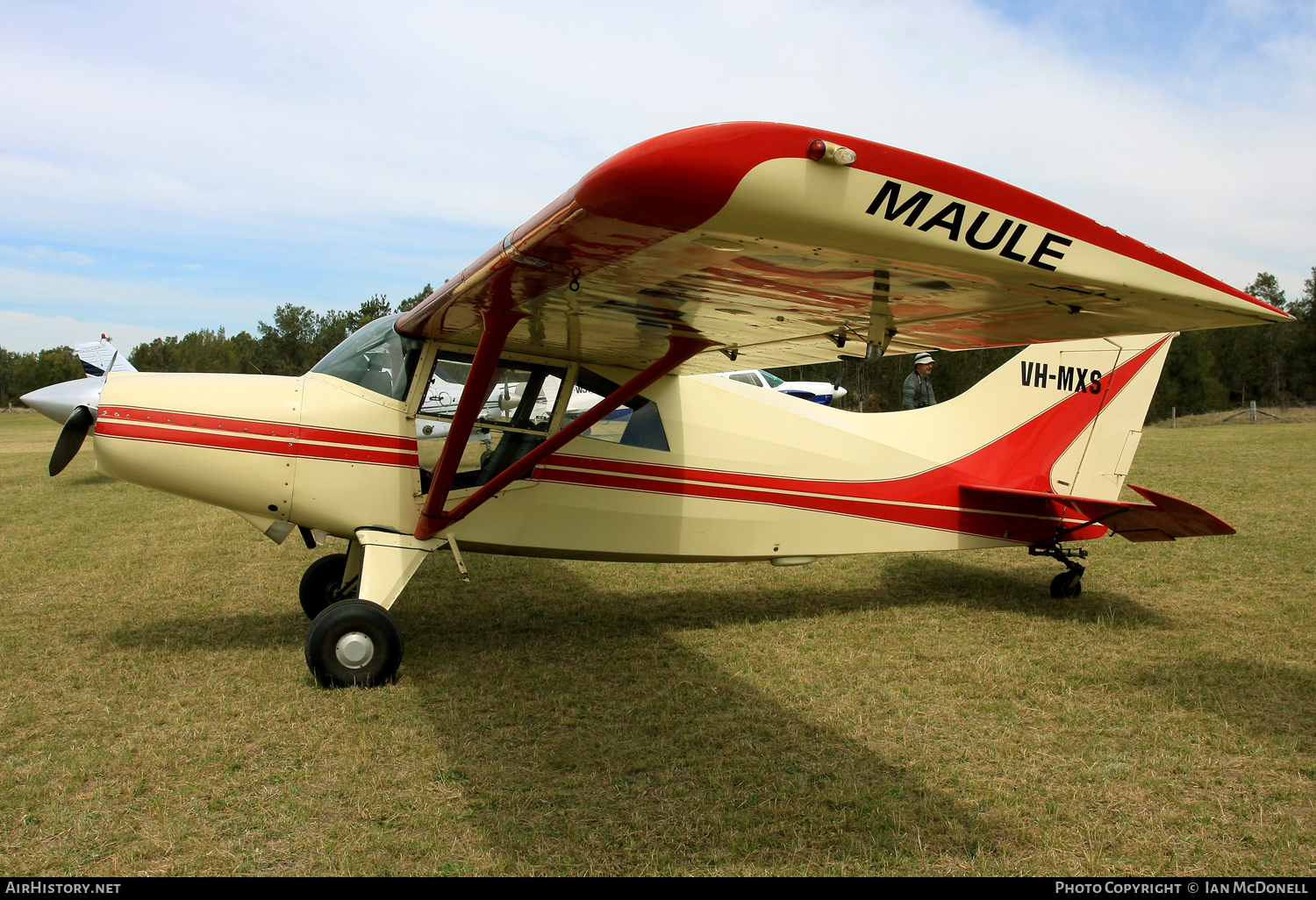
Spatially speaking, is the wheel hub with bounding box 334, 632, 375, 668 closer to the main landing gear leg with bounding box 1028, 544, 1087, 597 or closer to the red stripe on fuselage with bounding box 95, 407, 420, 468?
the red stripe on fuselage with bounding box 95, 407, 420, 468

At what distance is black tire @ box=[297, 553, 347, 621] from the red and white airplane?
2cm

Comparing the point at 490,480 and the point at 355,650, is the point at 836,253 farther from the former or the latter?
the point at 355,650

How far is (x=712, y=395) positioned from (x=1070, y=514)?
321cm

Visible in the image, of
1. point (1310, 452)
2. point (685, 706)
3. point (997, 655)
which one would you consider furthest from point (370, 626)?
point (1310, 452)

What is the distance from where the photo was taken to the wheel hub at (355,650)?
14.9ft

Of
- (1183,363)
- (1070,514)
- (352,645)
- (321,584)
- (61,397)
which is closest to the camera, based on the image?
(352,645)

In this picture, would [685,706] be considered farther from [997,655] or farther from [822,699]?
[997,655]

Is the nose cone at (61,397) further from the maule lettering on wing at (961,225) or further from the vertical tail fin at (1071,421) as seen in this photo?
the vertical tail fin at (1071,421)

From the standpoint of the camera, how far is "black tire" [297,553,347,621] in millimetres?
6074

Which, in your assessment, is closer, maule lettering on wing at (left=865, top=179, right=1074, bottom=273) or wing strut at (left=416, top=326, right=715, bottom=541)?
maule lettering on wing at (left=865, top=179, right=1074, bottom=273)

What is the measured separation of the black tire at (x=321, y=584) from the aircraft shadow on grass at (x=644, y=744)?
8.0 inches

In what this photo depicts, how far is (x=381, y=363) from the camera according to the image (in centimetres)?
533
